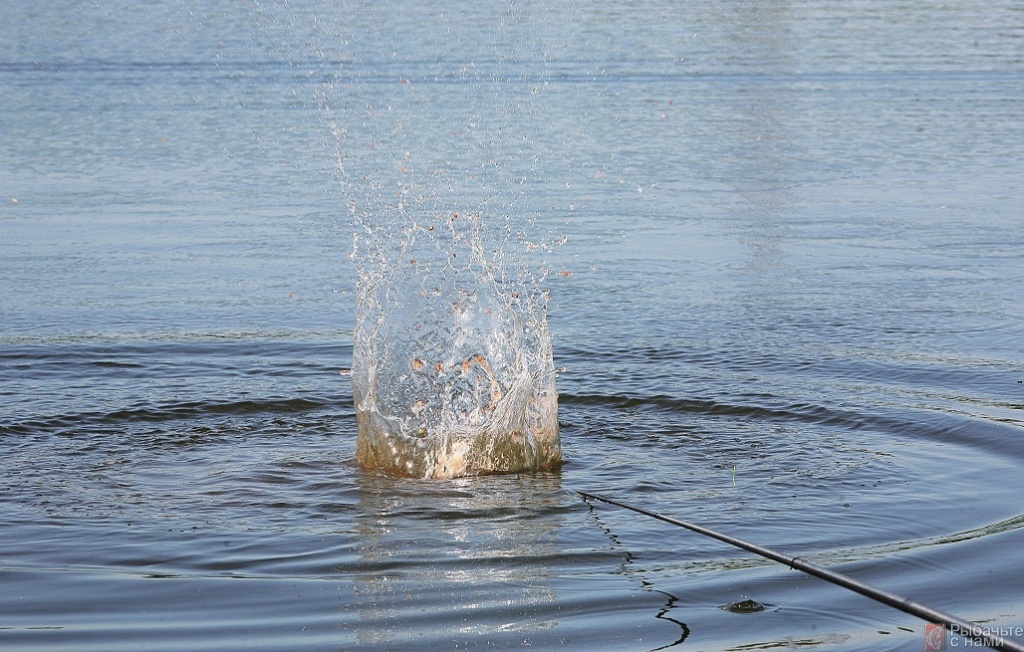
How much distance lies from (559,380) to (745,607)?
3796 mm

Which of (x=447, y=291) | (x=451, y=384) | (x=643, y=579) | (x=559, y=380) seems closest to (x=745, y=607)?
(x=643, y=579)

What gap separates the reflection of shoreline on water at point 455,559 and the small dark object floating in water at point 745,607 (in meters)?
0.61

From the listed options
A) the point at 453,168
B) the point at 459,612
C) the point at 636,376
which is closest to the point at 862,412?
the point at 636,376

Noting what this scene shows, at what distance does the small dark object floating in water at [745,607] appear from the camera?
5266mm

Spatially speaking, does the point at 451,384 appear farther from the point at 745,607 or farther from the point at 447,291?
the point at 745,607

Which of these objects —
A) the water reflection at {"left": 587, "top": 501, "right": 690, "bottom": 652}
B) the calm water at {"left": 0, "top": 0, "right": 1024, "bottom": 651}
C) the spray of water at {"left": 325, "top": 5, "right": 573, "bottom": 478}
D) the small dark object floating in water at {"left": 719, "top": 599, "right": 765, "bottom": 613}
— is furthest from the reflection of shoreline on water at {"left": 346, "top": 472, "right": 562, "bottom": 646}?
the small dark object floating in water at {"left": 719, "top": 599, "right": 765, "bottom": 613}

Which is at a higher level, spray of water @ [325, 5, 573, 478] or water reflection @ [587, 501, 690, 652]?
spray of water @ [325, 5, 573, 478]

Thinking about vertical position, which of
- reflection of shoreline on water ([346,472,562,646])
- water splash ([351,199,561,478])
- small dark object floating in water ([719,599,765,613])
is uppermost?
water splash ([351,199,561,478])

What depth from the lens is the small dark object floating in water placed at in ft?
17.3

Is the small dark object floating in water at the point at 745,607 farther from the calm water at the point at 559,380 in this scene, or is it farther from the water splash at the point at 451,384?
the water splash at the point at 451,384

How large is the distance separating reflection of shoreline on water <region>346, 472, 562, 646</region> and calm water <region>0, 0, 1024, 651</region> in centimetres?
2

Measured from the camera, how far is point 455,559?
591 centimetres

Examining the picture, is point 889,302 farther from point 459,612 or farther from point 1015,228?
point 459,612

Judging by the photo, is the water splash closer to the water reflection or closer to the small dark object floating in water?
the water reflection
